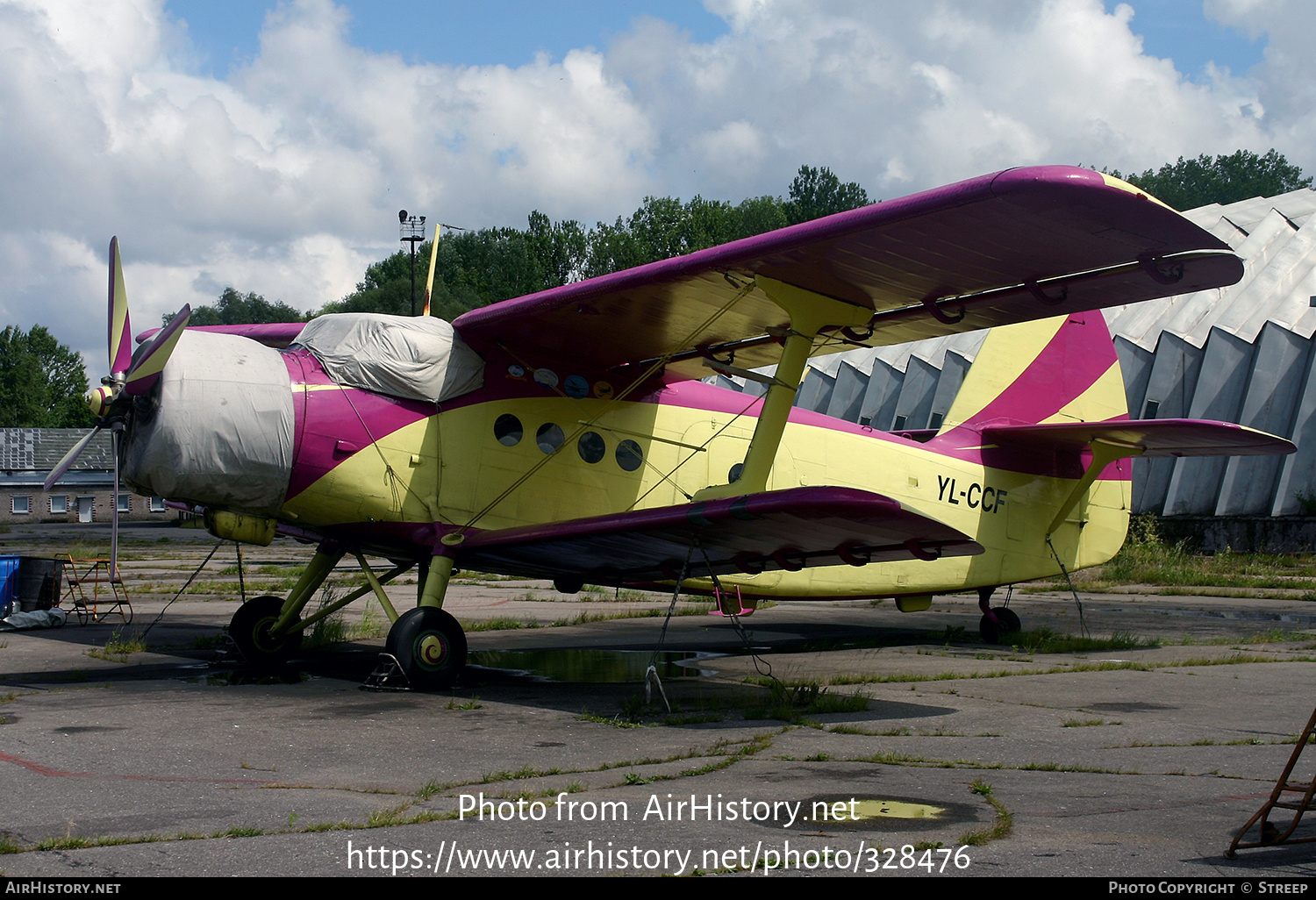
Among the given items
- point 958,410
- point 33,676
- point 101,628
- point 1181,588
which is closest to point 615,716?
point 33,676

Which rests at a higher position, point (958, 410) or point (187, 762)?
point (958, 410)

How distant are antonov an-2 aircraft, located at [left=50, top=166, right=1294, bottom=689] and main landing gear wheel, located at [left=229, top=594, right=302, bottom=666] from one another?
3cm

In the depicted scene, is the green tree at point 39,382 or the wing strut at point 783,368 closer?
the wing strut at point 783,368

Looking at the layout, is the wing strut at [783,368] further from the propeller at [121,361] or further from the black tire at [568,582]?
the propeller at [121,361]

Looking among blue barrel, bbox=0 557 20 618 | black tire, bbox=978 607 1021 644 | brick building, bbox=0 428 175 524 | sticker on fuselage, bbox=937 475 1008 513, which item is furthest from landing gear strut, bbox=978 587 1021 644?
brick building, bbox=0 428 175 524

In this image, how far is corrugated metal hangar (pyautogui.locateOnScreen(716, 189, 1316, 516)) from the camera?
94.7 feet

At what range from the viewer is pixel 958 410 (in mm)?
13500

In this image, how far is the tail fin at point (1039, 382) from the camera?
13.4 metres

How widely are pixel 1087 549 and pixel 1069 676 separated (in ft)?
13.5

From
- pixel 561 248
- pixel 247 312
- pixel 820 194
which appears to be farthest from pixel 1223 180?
pixel 247 312

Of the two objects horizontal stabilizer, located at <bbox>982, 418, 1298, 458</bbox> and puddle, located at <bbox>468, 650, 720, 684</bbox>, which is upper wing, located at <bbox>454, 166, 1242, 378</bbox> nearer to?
horizontal stabilizer, located at <bbox>982, 418, 1298, 458</bbox>

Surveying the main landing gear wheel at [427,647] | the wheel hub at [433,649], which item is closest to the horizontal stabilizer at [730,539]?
the main landing gear wheel at [427,647]

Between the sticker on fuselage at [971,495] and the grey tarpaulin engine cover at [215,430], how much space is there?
7630mm
